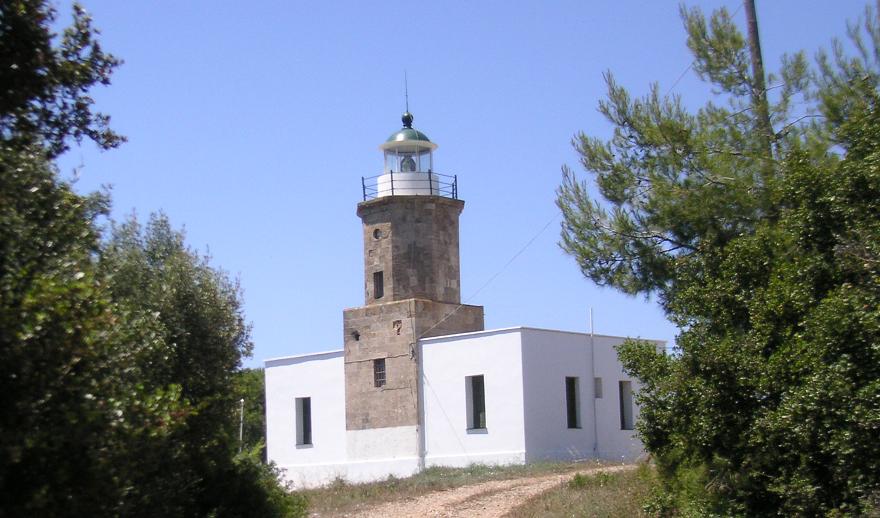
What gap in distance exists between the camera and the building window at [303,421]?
3109 centimetres

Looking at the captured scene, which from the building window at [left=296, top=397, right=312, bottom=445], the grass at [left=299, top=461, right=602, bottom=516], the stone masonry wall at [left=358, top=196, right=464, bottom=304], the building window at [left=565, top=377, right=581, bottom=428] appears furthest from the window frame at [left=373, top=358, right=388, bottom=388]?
the building window at [left=565, top=377, right=581, bottom=428]

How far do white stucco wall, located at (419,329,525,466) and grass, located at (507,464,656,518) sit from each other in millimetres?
5566

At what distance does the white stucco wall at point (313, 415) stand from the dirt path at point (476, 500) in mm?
7730

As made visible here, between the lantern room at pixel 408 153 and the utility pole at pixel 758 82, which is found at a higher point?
the lantern room at pixel 408 153

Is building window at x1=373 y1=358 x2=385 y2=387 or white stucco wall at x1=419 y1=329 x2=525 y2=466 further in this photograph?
building window at x1=373 y1=358 x2=385 y2=387

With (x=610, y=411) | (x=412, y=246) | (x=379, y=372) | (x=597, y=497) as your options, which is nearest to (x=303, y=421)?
(x=379, y=372)

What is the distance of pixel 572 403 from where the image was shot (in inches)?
1102

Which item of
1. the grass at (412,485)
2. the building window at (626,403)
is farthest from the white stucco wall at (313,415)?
the building window at (626,403)

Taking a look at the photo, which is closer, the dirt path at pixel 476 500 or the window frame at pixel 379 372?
the dirt path at pixel 476 500

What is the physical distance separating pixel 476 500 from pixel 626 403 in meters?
9.63

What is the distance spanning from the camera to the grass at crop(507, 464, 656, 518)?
56.3 ft

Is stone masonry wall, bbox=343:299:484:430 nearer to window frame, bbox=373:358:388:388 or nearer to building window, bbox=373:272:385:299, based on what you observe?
window frame, bbox=373:358:388:388

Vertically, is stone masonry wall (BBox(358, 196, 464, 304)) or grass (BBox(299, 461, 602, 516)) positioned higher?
stone masonry wall (BBox(358, 196, 464, 304))

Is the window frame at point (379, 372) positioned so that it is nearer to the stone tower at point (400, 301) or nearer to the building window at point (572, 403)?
the stone tower at point (400, 301)
